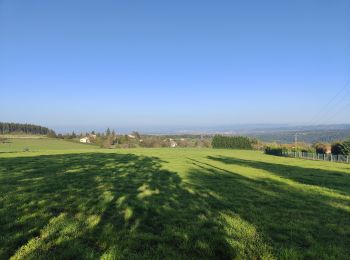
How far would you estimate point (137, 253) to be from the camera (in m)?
5.08

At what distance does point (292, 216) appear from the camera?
7.82 m

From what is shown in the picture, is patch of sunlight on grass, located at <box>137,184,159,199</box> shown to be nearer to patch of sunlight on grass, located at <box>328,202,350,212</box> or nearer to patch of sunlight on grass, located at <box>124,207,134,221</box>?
patch of sunlight on grass, located at <box>124,207,134,221</box>

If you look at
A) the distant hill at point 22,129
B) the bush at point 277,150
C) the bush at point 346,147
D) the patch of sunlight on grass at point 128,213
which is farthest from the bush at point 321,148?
the distant hill at point 22,129

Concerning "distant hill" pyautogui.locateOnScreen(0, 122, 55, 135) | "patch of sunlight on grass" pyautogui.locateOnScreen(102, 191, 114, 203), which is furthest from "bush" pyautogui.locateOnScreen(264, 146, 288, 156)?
"distant hill" pyautogui.locateOnScreen(0, 122, 55, 135)

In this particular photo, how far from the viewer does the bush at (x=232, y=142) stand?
112 meters

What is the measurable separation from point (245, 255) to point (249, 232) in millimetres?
1277

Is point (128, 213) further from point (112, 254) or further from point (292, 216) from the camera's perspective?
point (292, 216)

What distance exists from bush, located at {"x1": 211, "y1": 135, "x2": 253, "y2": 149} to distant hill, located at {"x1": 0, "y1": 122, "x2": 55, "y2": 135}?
6683 centimetres

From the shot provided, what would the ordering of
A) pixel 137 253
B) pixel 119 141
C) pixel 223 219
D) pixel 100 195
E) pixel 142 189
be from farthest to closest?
pixel 119 141 < pixel 142 189 < pixel 100 195 < pixel 223 219 < pixel 137 253

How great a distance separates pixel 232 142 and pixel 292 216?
109 meters

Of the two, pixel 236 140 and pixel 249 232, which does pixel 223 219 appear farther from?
pixel 236 140

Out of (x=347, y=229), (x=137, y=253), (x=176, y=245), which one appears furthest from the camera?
(x=347, y=229)

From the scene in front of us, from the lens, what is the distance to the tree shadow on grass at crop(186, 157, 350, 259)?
216 inches

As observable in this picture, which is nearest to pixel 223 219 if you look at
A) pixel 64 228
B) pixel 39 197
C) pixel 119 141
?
pixel 64 228
